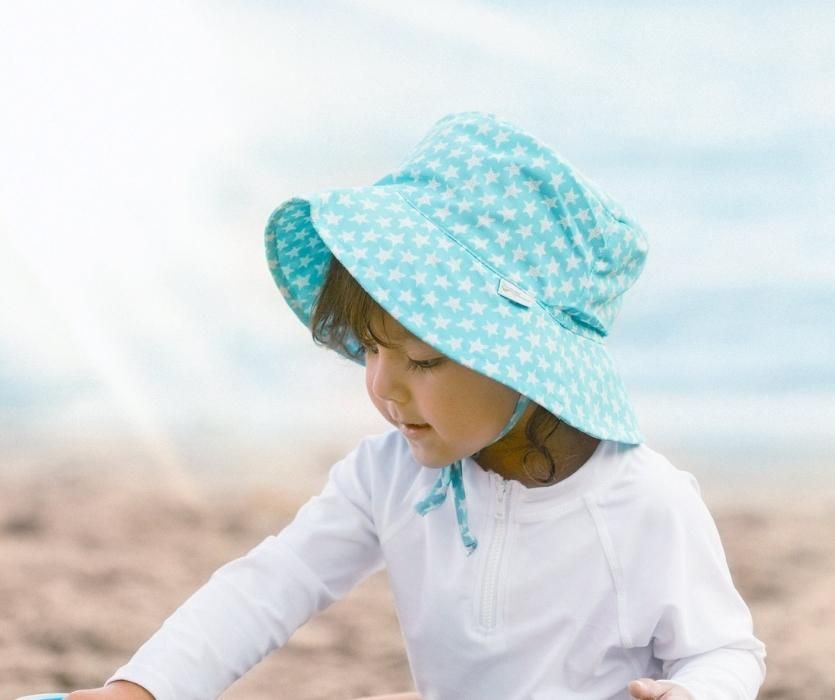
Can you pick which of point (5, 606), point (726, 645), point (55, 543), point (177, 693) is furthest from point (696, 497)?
point (55, 543)

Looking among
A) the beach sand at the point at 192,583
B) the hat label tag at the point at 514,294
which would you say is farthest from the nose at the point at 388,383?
the beach sand at the point at 192,583

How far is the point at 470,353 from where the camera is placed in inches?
38.4

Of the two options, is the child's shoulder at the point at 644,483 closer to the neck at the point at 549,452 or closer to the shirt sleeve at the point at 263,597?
the neck at the point at 549,452

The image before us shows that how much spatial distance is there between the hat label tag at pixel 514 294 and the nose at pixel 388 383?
11 centimetres

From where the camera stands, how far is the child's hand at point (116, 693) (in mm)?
1016

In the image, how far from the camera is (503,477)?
1.11m

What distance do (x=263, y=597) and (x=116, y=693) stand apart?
166 millimetres

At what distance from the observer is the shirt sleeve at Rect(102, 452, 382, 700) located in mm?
1078

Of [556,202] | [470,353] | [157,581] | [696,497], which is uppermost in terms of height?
[556,202]

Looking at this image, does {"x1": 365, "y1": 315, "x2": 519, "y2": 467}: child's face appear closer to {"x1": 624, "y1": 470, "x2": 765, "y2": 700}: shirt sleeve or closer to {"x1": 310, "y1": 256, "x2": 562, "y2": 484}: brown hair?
{"x1": 310, "y1": 256, "x2": 562, "y2": 484}: brown hair

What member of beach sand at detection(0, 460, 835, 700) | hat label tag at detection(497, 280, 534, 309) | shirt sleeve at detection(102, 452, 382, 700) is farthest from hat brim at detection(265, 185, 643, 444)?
beach sand at detection(0, 460, 835, 700)

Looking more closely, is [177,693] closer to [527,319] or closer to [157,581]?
[527,319]

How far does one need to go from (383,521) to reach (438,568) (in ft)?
0.27

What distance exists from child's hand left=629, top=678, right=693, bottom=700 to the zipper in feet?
0.58
